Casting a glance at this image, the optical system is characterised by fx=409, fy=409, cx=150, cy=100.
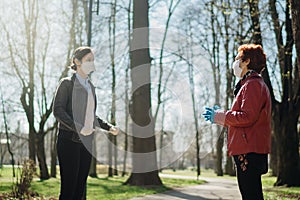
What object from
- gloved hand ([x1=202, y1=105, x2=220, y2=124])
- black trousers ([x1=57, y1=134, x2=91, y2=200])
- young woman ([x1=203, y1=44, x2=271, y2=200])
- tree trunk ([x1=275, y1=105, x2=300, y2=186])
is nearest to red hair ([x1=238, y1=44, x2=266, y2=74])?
young woman ([x1=203, y1=44, x2=271, y2=200])

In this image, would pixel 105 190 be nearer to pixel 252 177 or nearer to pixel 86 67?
pixel 86 67

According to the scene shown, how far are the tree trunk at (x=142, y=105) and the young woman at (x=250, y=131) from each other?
32.3 ft

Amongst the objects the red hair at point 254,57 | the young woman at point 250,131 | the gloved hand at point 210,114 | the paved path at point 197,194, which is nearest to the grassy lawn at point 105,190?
the paved path at point 197,194

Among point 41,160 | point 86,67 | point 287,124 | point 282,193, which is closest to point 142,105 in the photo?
point 287,124

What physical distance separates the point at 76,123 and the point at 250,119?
5.53 feet

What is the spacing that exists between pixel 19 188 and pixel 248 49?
6.20 metres

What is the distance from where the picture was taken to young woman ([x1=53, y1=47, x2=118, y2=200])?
3916 millimetres

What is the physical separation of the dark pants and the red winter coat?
0.21 ft

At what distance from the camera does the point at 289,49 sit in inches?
515

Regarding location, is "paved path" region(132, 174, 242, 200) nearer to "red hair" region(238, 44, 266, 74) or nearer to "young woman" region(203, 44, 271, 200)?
"young woman" region(203, 44, 271, 200)

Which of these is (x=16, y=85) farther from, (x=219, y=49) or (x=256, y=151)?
(x=256, y=151)

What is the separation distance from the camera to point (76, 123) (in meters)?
3.96

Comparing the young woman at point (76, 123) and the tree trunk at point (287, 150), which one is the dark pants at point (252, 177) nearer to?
the young woman at point (76, 123)

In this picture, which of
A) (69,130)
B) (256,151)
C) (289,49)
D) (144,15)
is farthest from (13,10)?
(256,151)
